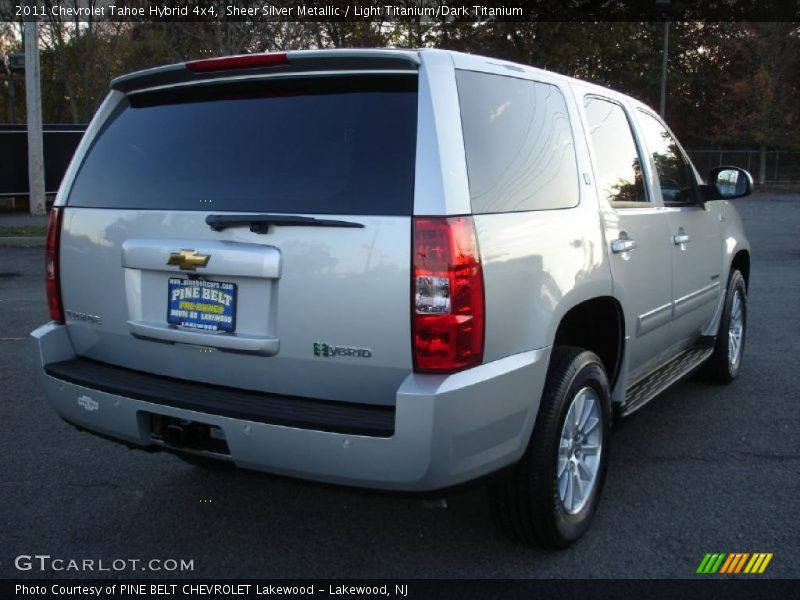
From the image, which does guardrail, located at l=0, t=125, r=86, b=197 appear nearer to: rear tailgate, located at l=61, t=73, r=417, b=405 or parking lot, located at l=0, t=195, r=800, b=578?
parking lot, located at l=0, t=195, r=800, b=578

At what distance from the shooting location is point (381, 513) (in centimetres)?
388

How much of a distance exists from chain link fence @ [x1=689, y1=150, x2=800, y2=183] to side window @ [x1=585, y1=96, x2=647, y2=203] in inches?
1672

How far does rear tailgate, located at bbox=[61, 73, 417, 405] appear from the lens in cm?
289

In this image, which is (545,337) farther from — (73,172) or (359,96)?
(73,172)

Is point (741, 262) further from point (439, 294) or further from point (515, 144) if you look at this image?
point (439, 294)

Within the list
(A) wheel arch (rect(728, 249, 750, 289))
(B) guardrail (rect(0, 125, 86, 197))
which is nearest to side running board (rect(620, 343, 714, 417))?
(A) wheel arch (rect(728, 249, 750, 289))

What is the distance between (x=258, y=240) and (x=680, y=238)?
265 centimetres

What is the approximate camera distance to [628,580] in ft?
10.7

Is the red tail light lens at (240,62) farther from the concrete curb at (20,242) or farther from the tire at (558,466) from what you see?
the concrete curb at (20,242)

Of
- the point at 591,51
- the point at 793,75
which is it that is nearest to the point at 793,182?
the point at 793,75

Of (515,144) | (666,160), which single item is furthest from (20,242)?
(515,144)

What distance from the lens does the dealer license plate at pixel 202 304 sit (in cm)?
312

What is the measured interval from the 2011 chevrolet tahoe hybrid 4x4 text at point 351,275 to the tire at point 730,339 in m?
2.11

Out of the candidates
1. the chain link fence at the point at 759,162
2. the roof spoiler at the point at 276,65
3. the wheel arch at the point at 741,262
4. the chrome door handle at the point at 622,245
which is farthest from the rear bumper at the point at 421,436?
the chain link fence at the point at 759,162
